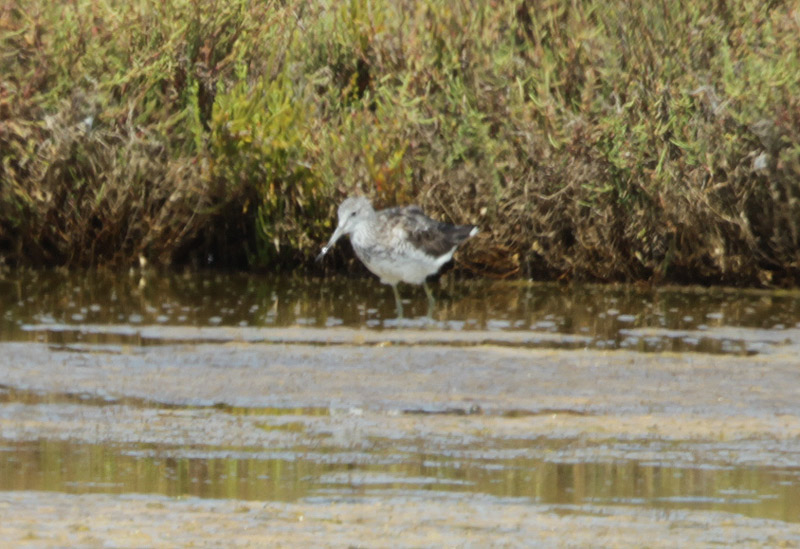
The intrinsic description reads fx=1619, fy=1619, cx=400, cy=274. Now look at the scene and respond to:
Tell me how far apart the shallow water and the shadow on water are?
0.03m

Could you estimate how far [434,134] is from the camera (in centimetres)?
1205

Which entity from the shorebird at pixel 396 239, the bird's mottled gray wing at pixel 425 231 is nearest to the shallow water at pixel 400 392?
the shorebird at pixel 396 239

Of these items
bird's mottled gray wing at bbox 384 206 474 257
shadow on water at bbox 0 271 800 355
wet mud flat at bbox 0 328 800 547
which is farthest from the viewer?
bird's mottled gray wing at bbox 384 206 474 257

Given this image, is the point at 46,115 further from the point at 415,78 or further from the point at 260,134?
the point at 415,78

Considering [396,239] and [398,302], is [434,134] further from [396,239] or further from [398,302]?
[398,302]

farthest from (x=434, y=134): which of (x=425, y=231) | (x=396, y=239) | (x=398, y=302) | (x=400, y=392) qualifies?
(x=400, y=392)

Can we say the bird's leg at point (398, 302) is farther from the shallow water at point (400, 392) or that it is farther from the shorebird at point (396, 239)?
A: the shallow water at point (400, 392)

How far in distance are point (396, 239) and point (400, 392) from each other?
3.09 meters

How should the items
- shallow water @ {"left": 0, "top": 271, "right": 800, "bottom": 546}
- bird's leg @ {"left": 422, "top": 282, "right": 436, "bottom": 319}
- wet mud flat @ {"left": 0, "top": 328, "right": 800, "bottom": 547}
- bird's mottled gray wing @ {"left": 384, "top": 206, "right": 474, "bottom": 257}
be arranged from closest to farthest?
wet mud flat @ {"left": 0, "top": 328, "right": 800, "bottom": 547}
shallow water @ {"left": 0, "top": 271, "right": 800, "bottom": 546}
bird's leg @ {"left": 422, "top": 282, "right": 436, "bottom": 319}
bird's mottled gray wing @ {"left": 384, "top": 206, "right": 474, "bottom": 257}

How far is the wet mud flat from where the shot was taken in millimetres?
5281

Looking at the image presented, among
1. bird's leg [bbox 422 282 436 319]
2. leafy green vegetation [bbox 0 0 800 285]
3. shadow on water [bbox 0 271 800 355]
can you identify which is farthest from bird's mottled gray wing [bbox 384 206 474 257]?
leafy green vegetation [bbox 0 0 800 285]

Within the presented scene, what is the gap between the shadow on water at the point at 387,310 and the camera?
9750 mm

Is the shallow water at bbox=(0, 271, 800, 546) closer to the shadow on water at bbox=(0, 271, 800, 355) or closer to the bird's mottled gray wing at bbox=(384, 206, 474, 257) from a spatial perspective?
the shadow on water at bbox=(0, 271, 800, 355)

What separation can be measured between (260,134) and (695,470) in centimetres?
640
